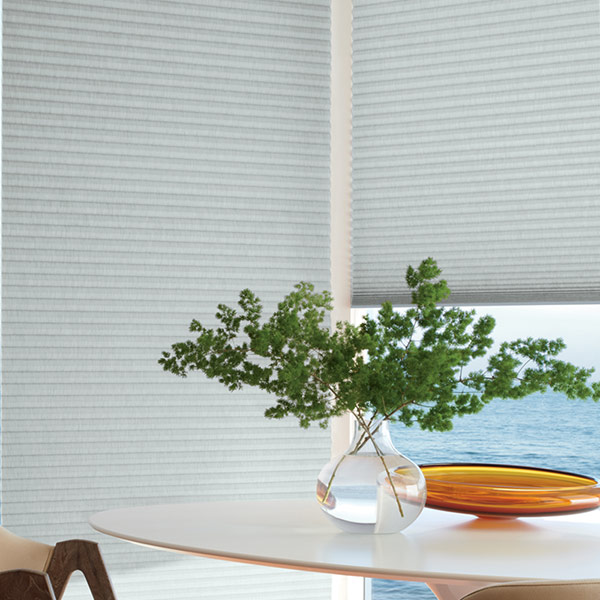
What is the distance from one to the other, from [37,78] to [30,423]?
130cm

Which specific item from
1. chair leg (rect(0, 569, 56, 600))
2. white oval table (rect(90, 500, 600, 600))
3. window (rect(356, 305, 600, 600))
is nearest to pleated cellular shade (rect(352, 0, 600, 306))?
white oval table (rect(90, 500, 600, 600))

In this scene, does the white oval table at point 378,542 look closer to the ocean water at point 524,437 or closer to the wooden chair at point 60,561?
the wooden chair at point 60,561

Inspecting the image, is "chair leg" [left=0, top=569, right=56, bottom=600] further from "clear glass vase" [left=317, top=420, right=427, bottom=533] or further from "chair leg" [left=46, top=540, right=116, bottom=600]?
"clear glass vase" [left=317, top=420, right=427, bottom=533]

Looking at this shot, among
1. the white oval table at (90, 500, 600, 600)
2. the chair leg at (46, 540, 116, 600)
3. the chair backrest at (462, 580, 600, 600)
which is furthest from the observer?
the chair leg at (46, 540, 116, 600)

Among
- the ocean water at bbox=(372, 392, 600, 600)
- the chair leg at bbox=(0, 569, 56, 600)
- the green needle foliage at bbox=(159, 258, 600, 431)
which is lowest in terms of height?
the ocean water at bbox=(372, 392, 600, 600)

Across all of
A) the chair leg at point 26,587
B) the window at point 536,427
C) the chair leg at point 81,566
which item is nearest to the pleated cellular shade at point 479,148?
the chair leg at point 81,566

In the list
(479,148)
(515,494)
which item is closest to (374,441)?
(515,494)

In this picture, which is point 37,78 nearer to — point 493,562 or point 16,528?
point 16,528

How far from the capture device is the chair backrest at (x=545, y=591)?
112 centimetres

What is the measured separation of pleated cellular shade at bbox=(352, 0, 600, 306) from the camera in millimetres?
2945

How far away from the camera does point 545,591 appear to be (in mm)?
1125

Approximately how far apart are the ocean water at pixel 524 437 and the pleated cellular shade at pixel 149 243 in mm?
15020

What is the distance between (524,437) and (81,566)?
714 inches

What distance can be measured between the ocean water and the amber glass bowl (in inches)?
625
